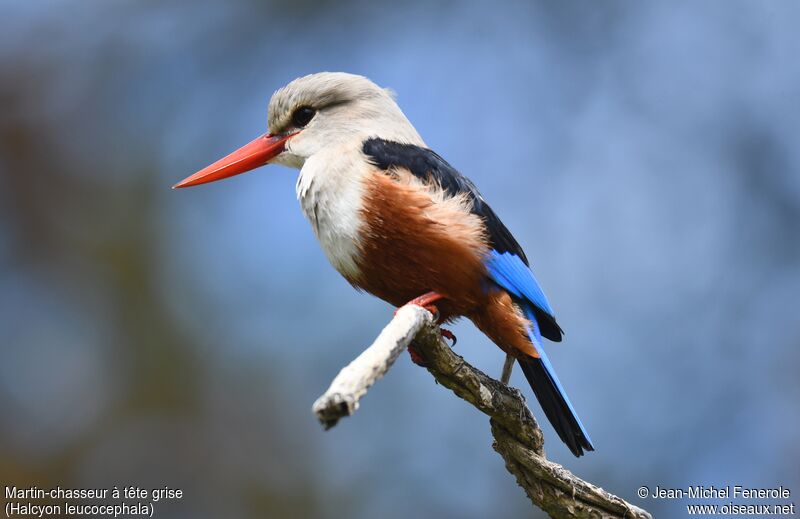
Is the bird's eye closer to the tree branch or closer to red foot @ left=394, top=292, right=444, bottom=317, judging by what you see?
red foot @ left=394, top=292, right=444, bottom=317

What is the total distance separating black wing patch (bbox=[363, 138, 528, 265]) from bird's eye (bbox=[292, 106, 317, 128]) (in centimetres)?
30

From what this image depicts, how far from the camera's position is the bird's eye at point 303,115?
2.79 m

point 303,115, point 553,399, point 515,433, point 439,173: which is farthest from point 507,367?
point 303,115

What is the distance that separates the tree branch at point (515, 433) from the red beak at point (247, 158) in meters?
1.02

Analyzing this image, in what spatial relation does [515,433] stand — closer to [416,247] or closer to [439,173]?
[416,247]

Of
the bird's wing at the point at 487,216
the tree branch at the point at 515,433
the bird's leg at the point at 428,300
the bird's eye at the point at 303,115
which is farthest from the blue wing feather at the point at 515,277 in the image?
the bird's eye at the point at 303,115

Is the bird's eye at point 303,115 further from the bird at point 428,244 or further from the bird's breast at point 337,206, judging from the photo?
the bird's breast at point 337,206

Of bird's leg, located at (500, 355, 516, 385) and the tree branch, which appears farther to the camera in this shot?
bird's leg, located at (500, 355, 516, 385)

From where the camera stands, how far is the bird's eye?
2787mm

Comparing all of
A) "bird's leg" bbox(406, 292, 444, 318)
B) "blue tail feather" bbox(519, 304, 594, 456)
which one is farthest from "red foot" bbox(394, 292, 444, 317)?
"blue tail feather" bbox(519, 304, 594, 456)

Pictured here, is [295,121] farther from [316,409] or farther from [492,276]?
[316,409]

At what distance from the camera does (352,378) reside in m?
1.39

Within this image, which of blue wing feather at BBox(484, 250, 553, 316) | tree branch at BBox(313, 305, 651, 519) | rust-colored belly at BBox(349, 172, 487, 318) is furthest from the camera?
blue wing feather at BBox(484, 250, 553, 316)

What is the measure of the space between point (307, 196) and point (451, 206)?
1.46 feet
